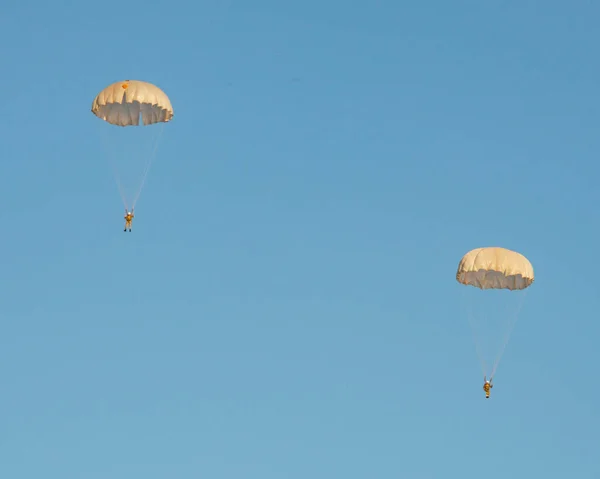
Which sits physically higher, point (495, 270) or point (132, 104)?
point (132, 104)

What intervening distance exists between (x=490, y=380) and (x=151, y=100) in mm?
24193

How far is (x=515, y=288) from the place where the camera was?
95438mm

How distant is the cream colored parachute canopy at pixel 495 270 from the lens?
91312 mm

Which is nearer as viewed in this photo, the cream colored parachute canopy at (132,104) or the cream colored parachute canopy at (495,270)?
the cream colored parachute canopy at (132,104)

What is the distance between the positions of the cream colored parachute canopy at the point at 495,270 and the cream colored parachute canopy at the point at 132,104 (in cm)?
1879

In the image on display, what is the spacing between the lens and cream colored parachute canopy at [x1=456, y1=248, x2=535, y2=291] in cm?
9131

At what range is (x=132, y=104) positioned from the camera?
91312 mm

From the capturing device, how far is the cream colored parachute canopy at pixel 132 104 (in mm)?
88312

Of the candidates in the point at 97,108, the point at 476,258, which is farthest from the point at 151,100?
the point at 476,258

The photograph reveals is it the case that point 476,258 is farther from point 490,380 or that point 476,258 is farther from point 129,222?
point 129,222

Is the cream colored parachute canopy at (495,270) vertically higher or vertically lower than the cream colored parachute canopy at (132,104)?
lower

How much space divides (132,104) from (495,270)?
22.4 m

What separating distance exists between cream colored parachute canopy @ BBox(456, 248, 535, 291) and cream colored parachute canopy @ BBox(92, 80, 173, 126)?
18792mm

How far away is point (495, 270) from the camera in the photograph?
300ft
